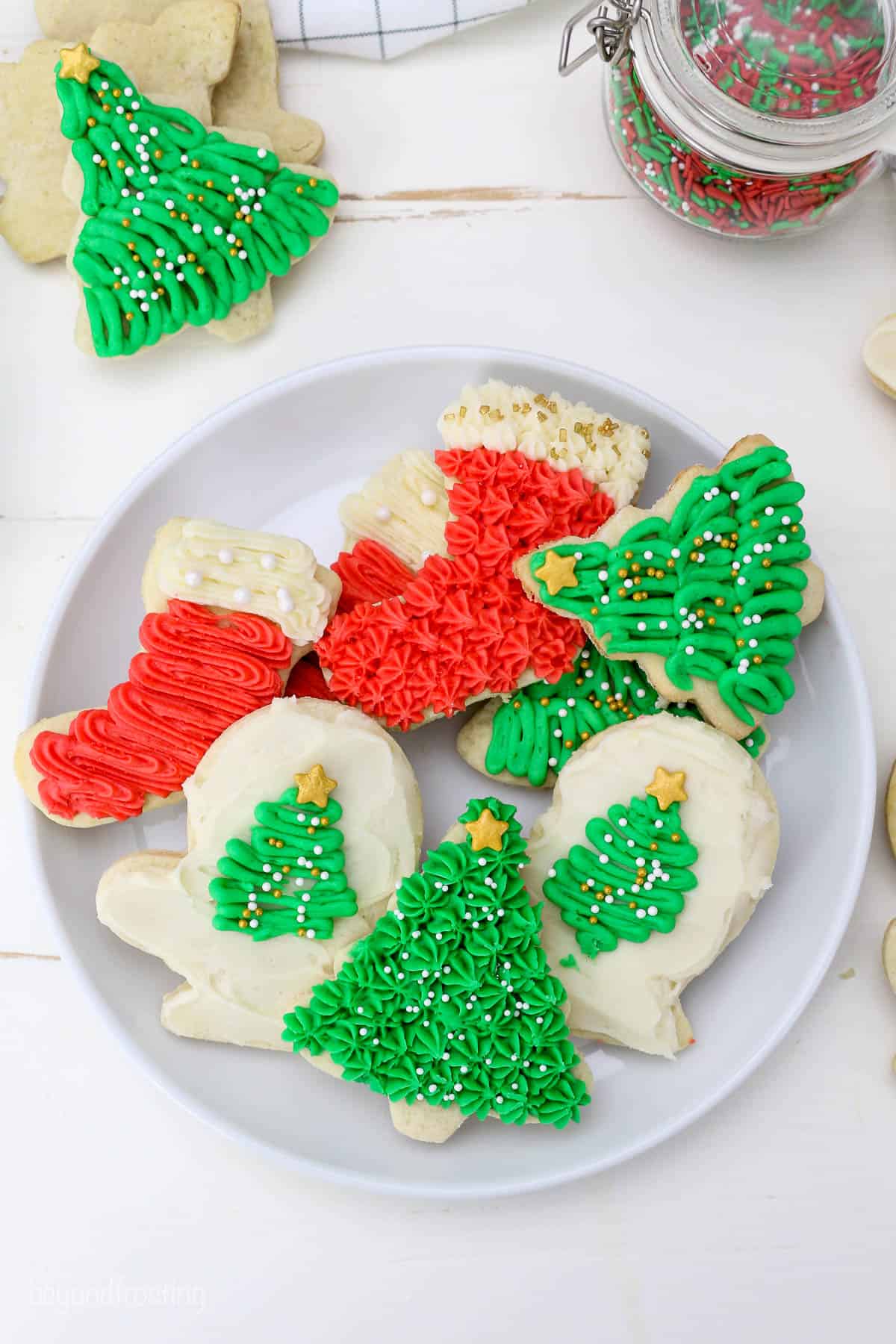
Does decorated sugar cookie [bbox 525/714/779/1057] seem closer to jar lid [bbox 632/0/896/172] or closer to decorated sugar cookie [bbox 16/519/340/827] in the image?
decorated sugar cookie [bbox 16/519/340/827]

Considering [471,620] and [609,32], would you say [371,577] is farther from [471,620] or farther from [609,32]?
[609,32]

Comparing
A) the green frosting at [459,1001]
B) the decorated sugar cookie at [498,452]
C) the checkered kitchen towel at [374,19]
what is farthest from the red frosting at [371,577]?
the checkered kitchen towel at [374,19]

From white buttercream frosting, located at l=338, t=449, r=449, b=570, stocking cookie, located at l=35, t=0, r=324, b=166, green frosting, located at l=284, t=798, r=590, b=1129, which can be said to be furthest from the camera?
stocking cookie, located at l=35, t=0, r=324, b=166

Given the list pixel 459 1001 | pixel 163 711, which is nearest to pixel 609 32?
pixel 163 711

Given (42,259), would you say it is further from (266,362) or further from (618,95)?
(618,95)

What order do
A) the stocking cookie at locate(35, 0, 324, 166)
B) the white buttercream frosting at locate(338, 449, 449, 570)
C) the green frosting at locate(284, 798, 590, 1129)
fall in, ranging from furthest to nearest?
the stocking cookie at locate(35, 0, 324, 166) → the white buttercream frosting at locate(338, 449, 449, 570) → the green frosting at locate(284, 798, 590, 1129)

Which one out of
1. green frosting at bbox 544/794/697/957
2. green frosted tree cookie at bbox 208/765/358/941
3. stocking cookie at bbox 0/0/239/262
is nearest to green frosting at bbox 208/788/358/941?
green frosted tree cookie at bbox 208/765/358/941

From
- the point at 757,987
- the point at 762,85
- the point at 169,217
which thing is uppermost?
the point at 762,85
